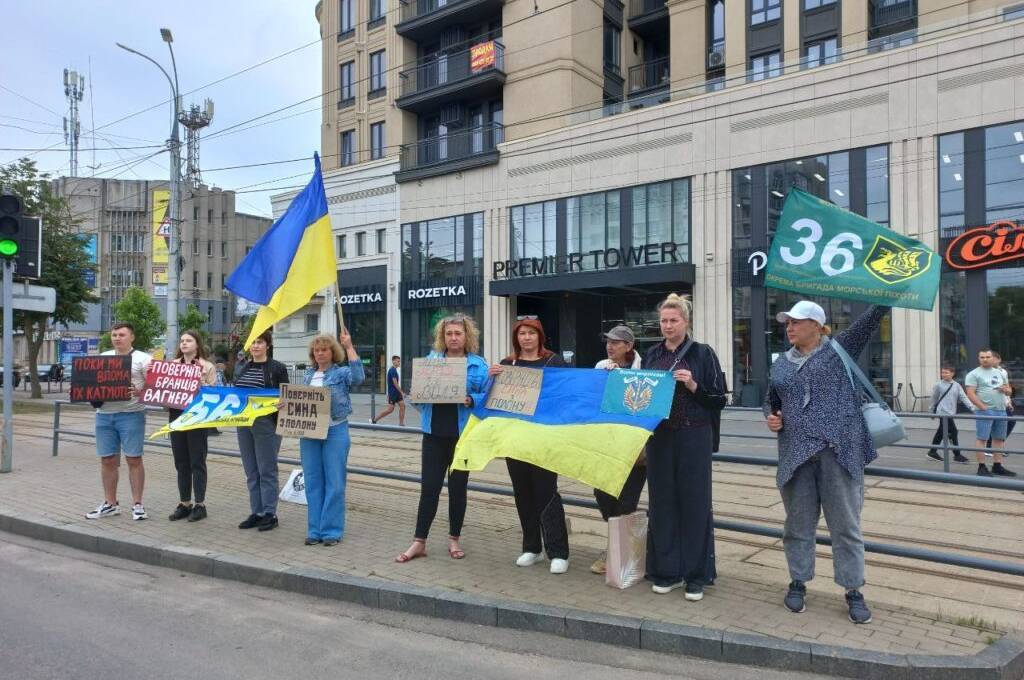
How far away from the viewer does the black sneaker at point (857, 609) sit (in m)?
4.36

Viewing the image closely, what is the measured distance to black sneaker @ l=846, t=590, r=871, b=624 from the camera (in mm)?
4359

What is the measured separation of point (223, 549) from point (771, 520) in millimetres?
5225

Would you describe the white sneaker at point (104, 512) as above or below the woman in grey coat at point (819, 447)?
below

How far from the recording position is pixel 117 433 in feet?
24.1

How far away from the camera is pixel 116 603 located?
524cm

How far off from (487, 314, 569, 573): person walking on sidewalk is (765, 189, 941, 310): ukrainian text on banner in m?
1.75

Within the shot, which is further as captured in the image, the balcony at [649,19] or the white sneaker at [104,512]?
the balcony at [649,19]

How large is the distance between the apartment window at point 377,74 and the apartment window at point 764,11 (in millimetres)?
17507

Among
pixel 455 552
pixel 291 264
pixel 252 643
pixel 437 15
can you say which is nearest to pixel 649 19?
pixel 437 15

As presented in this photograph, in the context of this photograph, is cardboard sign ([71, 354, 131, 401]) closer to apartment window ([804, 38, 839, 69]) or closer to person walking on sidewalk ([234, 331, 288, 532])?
person walking on sidewalk ([234, 331, 288, 532])

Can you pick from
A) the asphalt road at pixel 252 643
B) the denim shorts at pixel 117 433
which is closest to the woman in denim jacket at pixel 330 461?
the asphalt road at pixel 252 643

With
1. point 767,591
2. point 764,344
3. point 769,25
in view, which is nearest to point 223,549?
point 767,591

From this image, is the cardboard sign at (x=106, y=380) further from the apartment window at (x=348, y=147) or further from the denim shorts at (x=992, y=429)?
the apartment window at (x=348, y=147)

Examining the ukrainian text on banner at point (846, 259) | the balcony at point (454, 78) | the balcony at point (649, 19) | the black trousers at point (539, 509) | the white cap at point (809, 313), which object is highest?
the balcony at point (649, 19)
